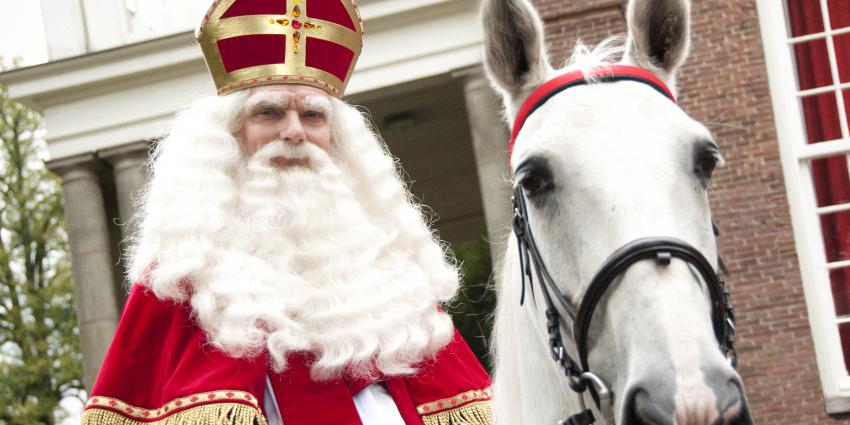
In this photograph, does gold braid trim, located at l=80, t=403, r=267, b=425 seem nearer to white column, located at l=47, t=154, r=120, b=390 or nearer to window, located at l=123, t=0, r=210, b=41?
white column, located at l=47, t=154, r=120, b=390

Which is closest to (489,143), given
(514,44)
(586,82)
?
(514,44)

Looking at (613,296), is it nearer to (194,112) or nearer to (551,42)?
(194,112)

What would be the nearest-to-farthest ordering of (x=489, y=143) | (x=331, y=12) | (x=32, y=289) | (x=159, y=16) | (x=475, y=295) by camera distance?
(x=331, y=12), (x=489, y=143), (x=475, y=295), (x=159, y=16), (x=32, y=289)

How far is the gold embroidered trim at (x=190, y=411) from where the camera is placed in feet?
8.81

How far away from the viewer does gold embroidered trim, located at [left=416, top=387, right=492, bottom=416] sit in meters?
3.08

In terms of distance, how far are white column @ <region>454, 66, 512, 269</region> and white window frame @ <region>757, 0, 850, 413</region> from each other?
2553mm

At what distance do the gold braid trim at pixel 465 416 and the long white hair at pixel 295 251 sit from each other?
0.57ft

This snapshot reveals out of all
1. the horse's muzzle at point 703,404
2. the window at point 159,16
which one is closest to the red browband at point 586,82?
the horse's muzzle at point 703,404

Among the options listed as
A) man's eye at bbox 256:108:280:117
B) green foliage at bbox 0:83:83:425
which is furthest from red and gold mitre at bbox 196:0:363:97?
green foliage at bbox 0:83:83:425

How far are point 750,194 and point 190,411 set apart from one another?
Answer: 24.2 ft

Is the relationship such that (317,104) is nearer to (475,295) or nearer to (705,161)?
(705,161)

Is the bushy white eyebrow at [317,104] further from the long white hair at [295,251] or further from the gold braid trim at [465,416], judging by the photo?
the gold braid trim at [465,416]

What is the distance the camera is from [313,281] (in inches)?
122

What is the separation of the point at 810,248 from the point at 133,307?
756cm
